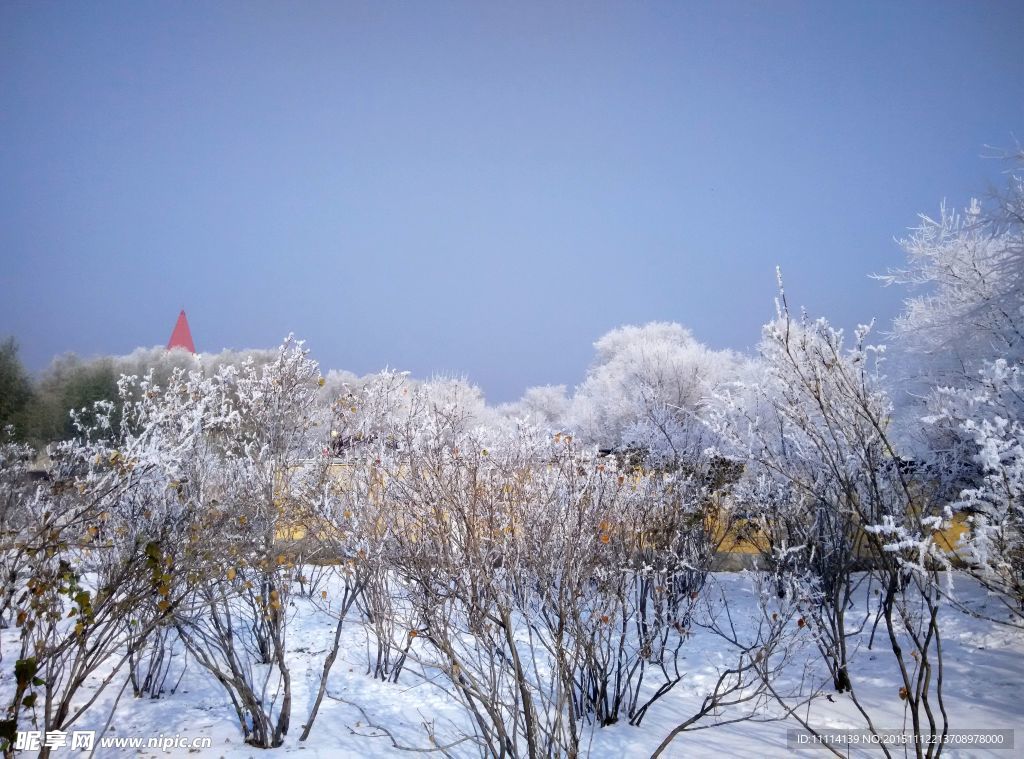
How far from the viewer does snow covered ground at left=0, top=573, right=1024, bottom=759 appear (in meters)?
5.39

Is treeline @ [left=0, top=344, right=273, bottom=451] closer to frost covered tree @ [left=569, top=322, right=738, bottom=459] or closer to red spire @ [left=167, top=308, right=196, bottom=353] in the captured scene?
red spire @ [left=167, top=308, right=196, bottom=353]

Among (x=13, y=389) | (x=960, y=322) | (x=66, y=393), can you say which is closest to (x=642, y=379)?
(x=960, y=322)

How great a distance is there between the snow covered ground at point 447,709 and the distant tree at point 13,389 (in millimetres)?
14894

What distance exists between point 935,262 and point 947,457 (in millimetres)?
3543

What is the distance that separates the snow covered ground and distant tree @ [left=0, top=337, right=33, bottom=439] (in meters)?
14.9

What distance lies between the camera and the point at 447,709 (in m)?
6.45

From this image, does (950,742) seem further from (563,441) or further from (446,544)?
(446,544)

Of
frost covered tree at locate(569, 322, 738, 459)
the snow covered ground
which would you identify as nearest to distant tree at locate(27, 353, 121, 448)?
the snow covered ground

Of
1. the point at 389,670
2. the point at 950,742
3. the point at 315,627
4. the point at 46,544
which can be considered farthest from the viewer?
the point at 315,627

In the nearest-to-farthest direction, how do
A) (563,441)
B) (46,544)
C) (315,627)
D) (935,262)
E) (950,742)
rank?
(46,544)
(950,742)
(563,441)
(315,627)
(935,262)

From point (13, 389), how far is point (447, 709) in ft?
66.2

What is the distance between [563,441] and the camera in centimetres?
592

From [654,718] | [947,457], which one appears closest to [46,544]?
[654,718]

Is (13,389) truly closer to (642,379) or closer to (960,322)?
(642,379)
